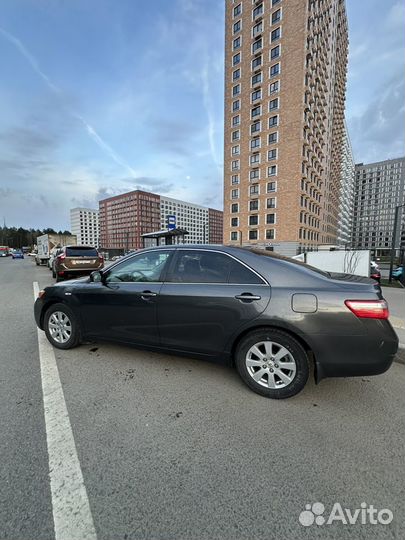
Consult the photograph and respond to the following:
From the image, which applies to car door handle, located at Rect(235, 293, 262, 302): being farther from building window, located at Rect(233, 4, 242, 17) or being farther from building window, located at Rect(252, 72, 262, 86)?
building window, located at Rect(233, 4, 242, 17)

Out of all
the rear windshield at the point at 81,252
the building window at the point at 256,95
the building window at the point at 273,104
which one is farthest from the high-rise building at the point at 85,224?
the rear windshield at the point at 81,252

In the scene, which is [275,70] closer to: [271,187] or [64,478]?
[271,187]

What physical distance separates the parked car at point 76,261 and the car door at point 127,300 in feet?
25.1

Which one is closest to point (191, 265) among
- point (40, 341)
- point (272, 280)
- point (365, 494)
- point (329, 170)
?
point (272, 280)

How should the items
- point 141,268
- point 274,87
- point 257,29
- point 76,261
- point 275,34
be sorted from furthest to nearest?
point 257,29 → point 274,87 → point 275,34 → point 76,261 → point 141,268

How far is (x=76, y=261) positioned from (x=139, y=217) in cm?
10216

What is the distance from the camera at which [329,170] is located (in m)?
61.6

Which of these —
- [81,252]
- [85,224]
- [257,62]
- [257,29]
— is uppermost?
[257,29]

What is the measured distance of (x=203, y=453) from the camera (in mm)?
1984

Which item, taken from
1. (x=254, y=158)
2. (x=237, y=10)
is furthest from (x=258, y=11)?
(x=254, y=158)

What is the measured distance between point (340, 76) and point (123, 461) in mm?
90748

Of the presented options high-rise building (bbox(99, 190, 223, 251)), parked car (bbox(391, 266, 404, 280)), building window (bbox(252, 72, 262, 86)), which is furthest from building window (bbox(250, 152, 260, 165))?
high-rise building (bbox(99, 190, 223, 251))

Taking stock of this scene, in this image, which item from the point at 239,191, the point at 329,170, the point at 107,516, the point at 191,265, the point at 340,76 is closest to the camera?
the point at 107,516

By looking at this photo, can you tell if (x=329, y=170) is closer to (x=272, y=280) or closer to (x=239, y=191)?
(x=239, y=191)
